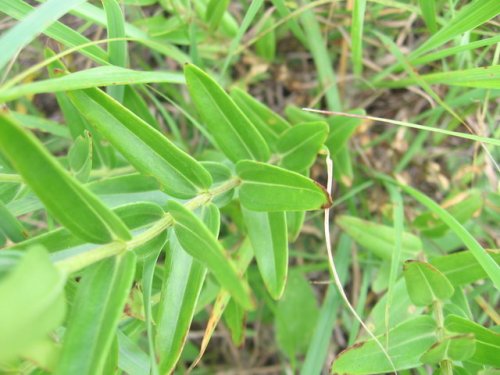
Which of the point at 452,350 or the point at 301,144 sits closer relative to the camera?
the point at 452,350

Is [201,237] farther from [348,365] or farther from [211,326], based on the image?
[348,365]

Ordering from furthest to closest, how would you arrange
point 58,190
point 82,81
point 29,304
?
point 82,81 → point 58,190 → point 29,304

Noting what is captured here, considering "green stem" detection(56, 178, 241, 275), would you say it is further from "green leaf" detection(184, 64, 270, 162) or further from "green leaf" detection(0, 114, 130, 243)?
"green leaf" detection(184, 64, 270, 162)

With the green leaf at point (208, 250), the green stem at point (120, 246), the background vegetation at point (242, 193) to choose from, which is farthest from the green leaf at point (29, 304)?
the green leaf at point (208, 250)

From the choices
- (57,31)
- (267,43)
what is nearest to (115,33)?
(57,31)

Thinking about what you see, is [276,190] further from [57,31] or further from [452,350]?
[57,31]

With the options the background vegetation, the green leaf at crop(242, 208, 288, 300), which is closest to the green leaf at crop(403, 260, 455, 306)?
the background vegetation
